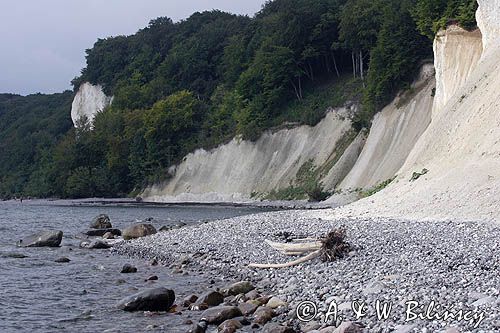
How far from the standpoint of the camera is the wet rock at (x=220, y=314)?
489 inches

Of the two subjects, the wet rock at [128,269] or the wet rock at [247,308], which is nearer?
the wet rock at [247,308]

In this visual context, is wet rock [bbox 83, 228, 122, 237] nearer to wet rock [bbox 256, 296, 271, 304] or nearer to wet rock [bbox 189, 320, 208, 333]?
wet rock [bbox 256, 296, 271, 304]

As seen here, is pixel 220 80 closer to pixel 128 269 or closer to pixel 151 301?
pixel 128 269

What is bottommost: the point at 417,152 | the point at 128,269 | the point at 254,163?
the point at 128,269

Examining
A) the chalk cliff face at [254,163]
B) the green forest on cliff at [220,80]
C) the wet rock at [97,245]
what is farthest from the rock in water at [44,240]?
the chalk cliff face at [254,163]

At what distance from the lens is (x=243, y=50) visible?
8012cm

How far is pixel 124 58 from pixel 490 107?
92191 millimetres

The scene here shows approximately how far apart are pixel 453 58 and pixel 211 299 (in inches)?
1052

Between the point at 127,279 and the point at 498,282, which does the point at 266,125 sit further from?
the point at 498,282

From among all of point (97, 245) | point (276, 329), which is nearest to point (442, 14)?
point (97, 245)

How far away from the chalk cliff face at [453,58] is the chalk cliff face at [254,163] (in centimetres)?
1660

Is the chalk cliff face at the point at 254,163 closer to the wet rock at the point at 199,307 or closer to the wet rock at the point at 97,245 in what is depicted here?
the wet rock at the point at 97,245

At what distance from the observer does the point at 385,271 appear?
12.5 metres

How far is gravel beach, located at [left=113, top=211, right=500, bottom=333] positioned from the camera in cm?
908
